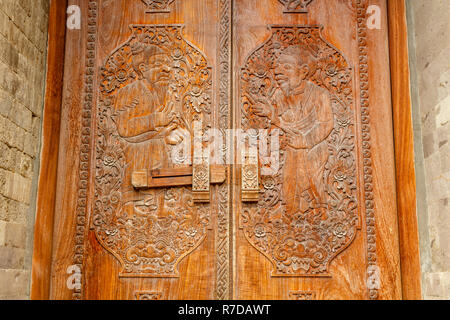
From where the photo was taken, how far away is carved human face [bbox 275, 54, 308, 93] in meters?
3.05

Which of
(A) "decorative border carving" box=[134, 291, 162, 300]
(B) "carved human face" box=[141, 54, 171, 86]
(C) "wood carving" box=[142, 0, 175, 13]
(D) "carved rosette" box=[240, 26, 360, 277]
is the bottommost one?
(A) "decorative border carving" box=[134, 291, 162, 300]

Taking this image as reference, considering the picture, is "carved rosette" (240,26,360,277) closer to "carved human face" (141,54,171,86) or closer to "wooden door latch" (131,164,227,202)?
"wooden door latch" (131,164,227,202)

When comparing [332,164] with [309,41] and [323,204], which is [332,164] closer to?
[323,204]

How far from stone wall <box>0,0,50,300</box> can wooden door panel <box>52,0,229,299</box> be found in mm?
179

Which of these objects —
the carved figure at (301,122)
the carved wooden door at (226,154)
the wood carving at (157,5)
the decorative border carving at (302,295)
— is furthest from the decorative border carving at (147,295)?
the wood carving at (157,5)

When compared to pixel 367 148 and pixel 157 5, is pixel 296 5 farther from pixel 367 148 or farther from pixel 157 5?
pixel 367 148

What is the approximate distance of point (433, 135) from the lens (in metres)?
2.73

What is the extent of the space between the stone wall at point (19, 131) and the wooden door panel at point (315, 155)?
1.07 m

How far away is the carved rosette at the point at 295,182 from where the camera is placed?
9.38 ft

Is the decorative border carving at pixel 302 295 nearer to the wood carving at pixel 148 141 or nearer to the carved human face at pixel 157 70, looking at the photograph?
the wood carving at pixel 148 141

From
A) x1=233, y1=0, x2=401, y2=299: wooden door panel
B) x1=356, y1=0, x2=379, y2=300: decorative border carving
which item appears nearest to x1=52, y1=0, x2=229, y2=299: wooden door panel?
x1=233, y1=0, x2=401, y2=299: wooden door panel

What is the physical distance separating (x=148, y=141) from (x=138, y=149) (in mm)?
70

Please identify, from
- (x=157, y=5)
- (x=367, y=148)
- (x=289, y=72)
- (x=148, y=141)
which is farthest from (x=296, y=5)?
(x=148, y=141)
